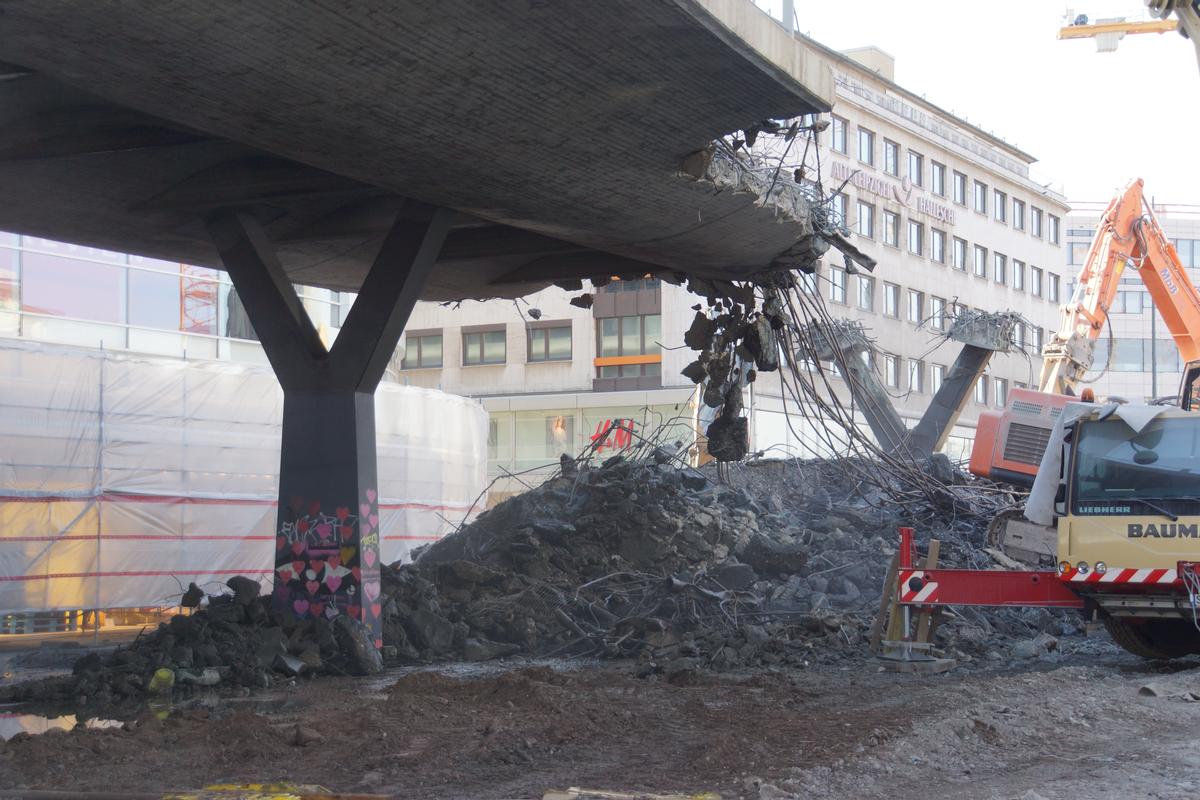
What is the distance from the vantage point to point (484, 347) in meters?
52.0

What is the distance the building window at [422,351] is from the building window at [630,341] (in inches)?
300

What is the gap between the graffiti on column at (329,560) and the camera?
47.4 feet

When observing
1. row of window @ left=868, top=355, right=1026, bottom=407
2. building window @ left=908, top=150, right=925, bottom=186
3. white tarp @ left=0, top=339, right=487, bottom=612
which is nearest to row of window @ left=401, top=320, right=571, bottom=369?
row of window @ left=868, top=355, right=1026, bottom=407

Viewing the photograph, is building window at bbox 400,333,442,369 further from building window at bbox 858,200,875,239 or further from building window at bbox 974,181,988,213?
building window at bbox 974,181,988,213

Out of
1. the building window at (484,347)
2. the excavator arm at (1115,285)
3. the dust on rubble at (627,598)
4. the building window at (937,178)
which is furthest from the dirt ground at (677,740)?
the building window at (937,178)

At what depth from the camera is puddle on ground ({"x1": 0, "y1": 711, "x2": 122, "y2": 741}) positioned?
1058 centimetres

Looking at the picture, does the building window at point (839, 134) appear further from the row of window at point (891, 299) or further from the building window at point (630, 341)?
the building window at point (630, 341)

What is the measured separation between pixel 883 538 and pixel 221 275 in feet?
47.5

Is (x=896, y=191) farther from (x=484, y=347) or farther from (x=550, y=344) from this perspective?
(x=484, y=347)

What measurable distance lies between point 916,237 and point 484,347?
20.1m

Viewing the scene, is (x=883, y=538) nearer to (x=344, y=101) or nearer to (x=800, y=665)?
Answer: (x=800, y=665)

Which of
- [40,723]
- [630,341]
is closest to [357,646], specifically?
[40,723]

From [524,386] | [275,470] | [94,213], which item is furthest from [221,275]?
[524,386]

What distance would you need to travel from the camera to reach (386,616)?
15.5 metres
